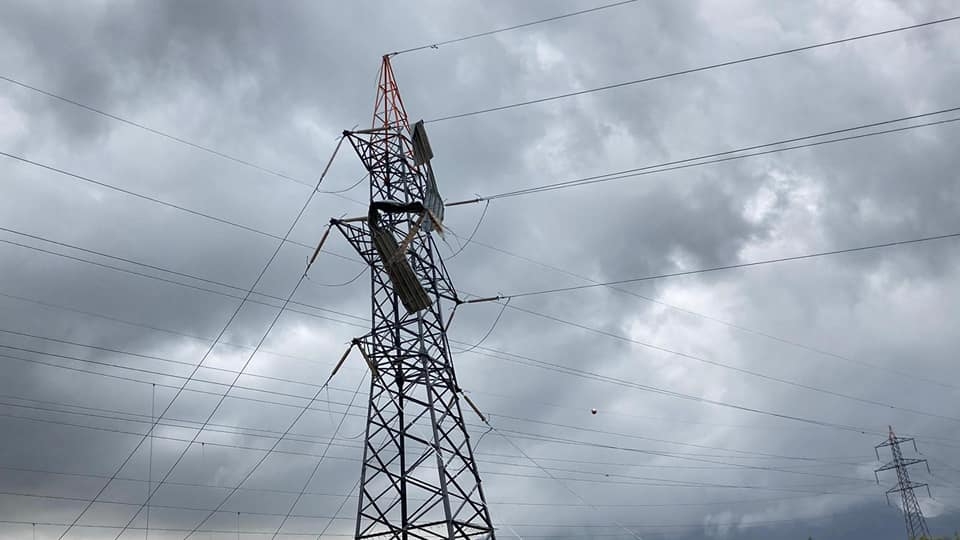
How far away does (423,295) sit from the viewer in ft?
110

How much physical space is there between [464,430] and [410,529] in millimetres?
4349

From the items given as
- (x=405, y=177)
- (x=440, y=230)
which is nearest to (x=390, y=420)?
(x=440, y=230)

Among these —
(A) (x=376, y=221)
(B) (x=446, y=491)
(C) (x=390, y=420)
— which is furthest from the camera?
(A) (x=376, y=221)

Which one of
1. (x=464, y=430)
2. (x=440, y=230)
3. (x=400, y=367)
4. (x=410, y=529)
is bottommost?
(x=410, y=529)

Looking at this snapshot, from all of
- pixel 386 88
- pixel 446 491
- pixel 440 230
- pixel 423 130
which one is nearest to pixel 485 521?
pixel 446 491

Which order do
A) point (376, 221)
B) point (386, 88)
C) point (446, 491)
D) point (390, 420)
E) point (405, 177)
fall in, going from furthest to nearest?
point (386, 88)
point (405, 177)
point (376, 221)
point (390, 420)
point (446, 491)

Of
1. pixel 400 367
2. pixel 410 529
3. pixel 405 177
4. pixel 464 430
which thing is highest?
pixel 405 177

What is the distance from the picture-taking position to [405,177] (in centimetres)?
3684

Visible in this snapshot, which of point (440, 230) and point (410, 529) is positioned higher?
point (440, 230)

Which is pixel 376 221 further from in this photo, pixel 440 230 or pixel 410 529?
pixel 410 529

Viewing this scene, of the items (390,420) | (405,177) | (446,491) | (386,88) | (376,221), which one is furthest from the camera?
(386,88)

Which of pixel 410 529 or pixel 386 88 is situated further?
pixel 386 88

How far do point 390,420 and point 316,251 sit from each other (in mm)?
8235

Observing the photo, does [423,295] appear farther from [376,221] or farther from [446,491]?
[446,491]
